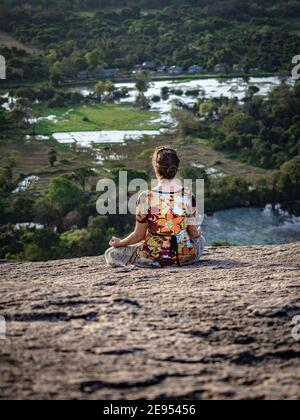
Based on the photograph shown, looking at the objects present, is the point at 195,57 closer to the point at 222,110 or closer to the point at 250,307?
the point at 222,110

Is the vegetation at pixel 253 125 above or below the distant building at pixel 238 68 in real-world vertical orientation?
below

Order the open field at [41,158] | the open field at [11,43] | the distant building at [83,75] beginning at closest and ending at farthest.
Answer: the open field at [41,158]
the distant building at [83,75]
the open field at [11,43]

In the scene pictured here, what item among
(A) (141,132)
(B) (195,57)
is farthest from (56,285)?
Result: (B) (195,57)

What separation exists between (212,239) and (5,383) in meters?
21.1

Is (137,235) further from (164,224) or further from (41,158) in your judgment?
(41,158)

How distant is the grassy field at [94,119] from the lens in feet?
133

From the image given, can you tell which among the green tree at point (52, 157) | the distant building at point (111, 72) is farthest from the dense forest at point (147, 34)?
the green tree at point (52, 157)

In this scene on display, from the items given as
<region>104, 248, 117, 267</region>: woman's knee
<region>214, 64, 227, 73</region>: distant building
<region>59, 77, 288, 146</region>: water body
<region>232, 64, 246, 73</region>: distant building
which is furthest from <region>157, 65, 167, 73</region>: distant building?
<region>104, 248, 117, 267</region>: woman's knee

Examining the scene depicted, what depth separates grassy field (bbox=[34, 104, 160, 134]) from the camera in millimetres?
40656

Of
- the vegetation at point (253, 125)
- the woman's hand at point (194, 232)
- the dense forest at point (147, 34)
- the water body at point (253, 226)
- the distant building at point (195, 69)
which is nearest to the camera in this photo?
the woman's hand at point (194, 232)

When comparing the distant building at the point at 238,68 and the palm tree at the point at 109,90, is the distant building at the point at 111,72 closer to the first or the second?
the palm tree at the point at 109,90

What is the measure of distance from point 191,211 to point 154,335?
1.73 meters

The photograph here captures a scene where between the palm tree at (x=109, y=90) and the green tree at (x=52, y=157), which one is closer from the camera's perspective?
the green tree at (x=52, y=157)

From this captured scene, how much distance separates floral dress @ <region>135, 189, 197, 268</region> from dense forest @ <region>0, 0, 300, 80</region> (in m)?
47.0
